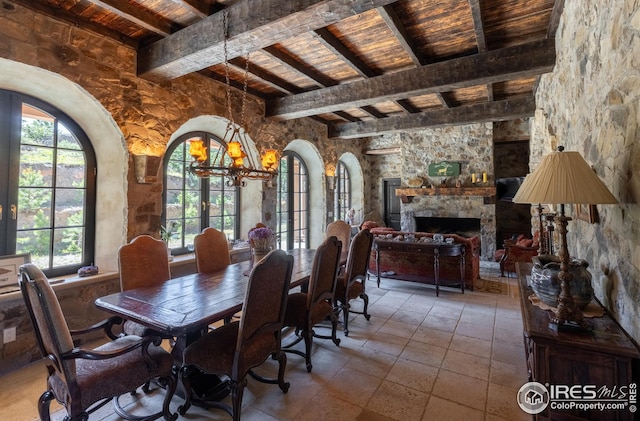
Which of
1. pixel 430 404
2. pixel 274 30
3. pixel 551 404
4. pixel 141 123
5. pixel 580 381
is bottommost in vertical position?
pixel 430 404

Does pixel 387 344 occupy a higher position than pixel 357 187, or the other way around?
pixel 357 187

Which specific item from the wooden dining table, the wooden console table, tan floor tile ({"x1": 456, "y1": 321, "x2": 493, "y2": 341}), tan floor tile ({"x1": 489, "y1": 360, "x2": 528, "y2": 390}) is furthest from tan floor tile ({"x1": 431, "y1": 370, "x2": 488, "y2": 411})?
the wooden console table

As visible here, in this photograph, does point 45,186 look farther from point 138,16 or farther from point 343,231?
point 343,231

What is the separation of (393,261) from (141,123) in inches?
156

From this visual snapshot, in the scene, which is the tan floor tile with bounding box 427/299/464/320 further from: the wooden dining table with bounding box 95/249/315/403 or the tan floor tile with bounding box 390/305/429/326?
the wooden dining table with bounding box 95/249/315/403

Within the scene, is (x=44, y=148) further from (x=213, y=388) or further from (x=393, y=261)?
(x=393, y=261)

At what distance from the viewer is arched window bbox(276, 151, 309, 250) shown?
591 cm

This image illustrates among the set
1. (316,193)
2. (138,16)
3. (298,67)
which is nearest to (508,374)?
Result: (298,67)

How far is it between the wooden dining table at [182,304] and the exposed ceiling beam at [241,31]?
6.73ft

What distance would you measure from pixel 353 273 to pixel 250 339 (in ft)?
4.85

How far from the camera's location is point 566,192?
4.83ft

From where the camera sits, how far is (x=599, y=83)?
5.82 ft

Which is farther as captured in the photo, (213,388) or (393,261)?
(393,261)

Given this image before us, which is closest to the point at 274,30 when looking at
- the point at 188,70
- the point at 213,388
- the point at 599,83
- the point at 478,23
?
the point at 188,70
